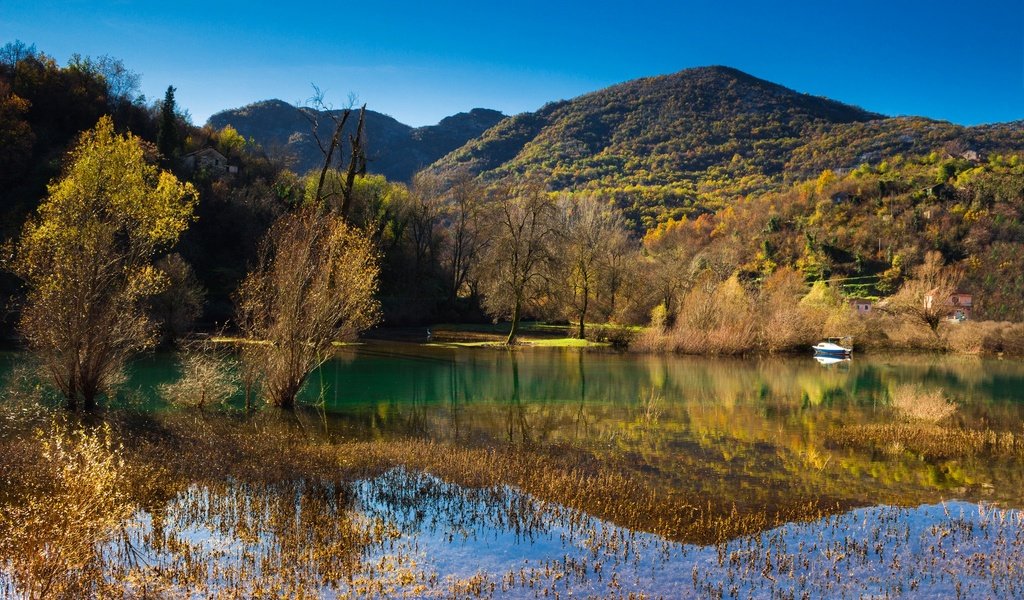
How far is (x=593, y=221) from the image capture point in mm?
67750

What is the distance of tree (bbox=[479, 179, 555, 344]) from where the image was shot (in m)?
51.1

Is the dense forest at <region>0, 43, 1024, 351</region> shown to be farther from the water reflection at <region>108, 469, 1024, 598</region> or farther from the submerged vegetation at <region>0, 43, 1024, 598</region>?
the water reflection at <region>108, 469, 1024, 598</region>

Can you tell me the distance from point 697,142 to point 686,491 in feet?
555

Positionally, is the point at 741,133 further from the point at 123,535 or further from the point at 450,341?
the point at 123,535

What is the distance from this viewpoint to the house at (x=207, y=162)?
73375mm

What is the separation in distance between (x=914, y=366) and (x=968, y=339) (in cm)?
1471

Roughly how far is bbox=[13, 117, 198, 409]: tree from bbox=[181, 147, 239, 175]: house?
56.5 meters

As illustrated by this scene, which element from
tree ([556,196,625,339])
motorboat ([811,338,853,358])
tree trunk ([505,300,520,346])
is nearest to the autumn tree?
tree ([556,196,625,339])

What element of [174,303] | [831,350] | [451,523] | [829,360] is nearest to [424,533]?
[451,523]

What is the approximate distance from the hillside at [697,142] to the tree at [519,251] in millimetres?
74849

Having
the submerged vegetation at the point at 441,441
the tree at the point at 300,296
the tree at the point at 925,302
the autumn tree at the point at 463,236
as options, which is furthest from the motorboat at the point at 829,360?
the tree at the point at 300,296

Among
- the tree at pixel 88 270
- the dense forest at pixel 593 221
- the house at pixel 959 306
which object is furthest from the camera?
the house at pixel 959 306

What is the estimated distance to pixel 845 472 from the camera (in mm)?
15312

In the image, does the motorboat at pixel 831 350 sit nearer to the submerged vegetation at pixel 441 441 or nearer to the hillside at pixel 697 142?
the submerged vegetation at pixel 441 441
